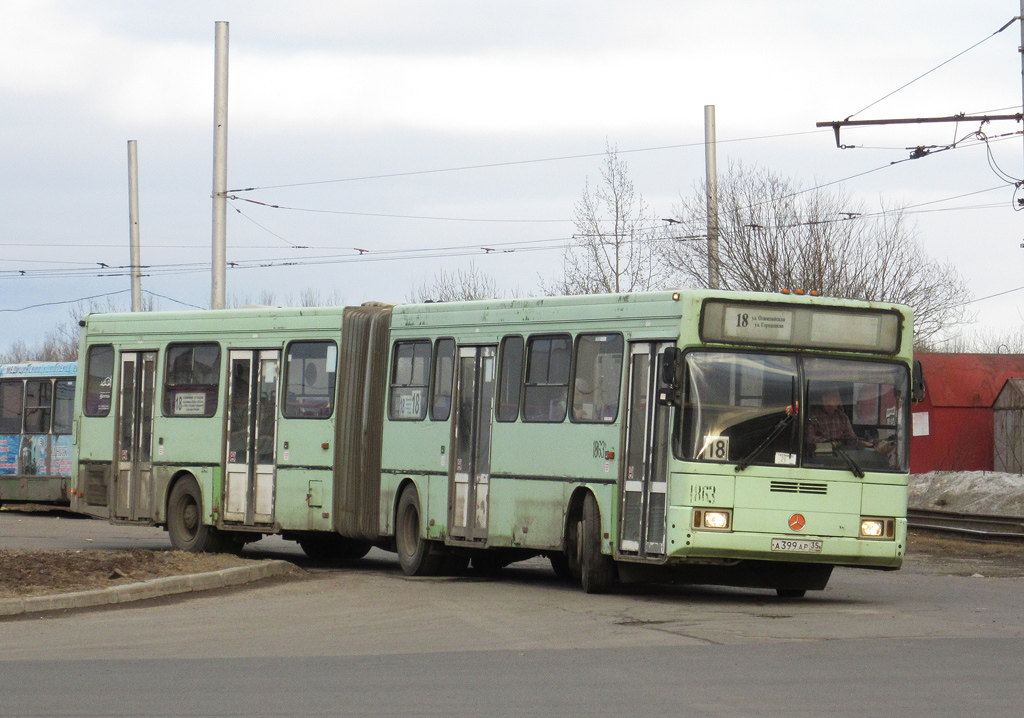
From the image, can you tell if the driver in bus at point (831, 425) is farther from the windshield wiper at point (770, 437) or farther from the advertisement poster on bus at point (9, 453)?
the advertisement poster on bus at point (9, 453)

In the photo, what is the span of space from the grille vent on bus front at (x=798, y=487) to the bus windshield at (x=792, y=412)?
6.7 inches

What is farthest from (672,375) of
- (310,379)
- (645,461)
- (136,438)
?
(136,438)

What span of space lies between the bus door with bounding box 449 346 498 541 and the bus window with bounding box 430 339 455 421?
0.53 feet

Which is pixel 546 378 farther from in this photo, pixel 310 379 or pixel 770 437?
pixel 310 379

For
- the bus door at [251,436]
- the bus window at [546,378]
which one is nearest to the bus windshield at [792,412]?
the bus window at [546,378]

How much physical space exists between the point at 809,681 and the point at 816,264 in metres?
32.0

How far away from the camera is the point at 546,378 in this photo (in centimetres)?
1573

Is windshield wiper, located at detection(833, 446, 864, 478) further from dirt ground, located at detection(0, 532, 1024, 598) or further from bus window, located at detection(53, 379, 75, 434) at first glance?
bus window, located at detection(53, 379, 75, 434)

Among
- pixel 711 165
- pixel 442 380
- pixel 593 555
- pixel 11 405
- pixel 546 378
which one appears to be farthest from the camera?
pixel 11 405

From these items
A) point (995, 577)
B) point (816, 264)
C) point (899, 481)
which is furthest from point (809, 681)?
point (816, 264)

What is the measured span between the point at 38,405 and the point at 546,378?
63.8 ft

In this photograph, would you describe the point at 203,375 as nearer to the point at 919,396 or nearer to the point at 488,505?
the point at 488,505

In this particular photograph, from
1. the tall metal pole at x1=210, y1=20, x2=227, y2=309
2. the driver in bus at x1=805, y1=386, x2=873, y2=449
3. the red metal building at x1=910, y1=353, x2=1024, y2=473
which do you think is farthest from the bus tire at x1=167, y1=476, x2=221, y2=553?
the red metal building at x1=910, y1=353, x2=1024, y2=473

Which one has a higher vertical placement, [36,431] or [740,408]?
[740,408]
